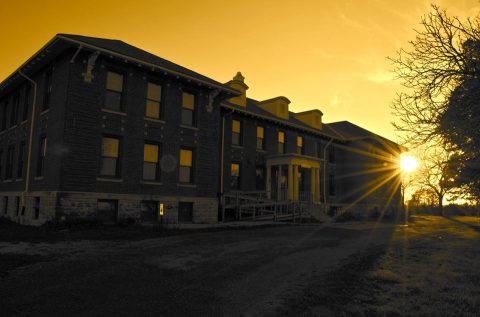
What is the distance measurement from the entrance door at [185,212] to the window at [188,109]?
4589 millimetres

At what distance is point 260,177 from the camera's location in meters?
29.0

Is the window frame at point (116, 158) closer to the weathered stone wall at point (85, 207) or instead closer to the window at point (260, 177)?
the weathered stone wall at point (85, 207)

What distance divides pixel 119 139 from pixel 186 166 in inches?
168

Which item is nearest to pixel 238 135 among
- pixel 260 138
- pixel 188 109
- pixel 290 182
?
pixel 260 138

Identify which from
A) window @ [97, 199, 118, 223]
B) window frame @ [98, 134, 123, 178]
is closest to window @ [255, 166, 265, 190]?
window frame @ [98, 134, 123, 178]

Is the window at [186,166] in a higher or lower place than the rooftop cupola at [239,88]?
lower

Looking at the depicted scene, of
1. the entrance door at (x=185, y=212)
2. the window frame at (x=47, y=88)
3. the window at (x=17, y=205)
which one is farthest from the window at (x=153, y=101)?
the window at (x=17, y=205)

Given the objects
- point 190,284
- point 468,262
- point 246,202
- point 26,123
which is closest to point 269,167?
point 246,202

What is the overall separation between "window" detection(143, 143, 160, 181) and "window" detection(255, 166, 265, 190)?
10004mm

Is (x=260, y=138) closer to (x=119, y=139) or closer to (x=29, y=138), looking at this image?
(x=119, y=139)

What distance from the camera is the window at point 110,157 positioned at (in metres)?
18.3

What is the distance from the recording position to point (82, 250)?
1109cm

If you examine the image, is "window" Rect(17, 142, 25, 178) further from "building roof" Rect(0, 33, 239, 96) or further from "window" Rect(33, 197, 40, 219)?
"building roof" Rect(0, 33, 239, 96)

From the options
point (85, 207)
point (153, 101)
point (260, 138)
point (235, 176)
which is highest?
point (153, 101)
